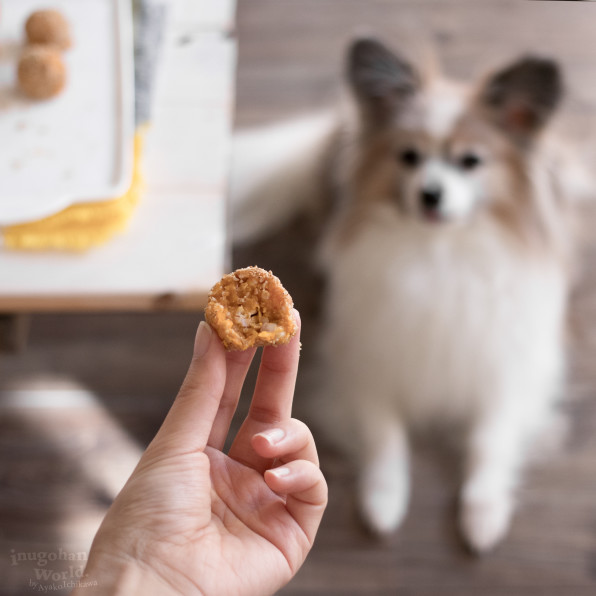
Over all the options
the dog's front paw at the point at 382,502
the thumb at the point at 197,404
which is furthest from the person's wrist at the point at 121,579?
the dog's front paw at the point at 382,502

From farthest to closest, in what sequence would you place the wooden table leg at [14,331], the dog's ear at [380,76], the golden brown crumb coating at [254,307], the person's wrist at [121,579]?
the wooden table leg at [14,331] < the dog's ear at [380,76] < the golden brown crumb coating at [254,307] < the person's wrist at [121,579]

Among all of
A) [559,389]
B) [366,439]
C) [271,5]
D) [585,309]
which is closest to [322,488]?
[366,439]

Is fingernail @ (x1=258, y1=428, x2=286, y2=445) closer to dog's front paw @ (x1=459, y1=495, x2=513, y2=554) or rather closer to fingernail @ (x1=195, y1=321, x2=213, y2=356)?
fingernail @ (x1=195, y1=321, x2=213, y2=356)

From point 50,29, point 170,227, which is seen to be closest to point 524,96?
point 170,227

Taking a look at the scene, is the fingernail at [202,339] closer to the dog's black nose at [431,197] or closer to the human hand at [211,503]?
the human hand at [211,503]

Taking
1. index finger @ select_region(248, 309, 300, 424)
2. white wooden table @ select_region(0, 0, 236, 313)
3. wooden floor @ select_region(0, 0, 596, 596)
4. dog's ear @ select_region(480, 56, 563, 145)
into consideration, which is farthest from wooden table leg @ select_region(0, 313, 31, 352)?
dog's ear @ select_region(480, 56, 563, 145)

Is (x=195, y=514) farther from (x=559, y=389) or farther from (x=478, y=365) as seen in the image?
(x=559, y=389)
